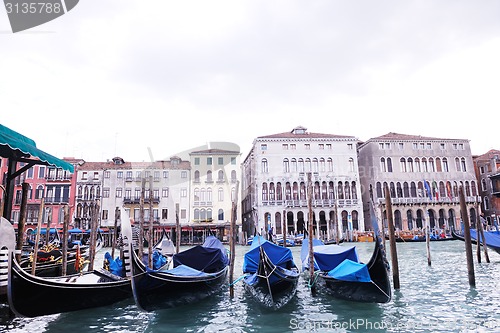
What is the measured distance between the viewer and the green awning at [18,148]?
533 cm

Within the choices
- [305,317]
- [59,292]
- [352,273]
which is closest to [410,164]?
[352,273]

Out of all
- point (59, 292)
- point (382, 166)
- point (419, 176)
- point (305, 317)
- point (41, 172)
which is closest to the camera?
point (59, 292)

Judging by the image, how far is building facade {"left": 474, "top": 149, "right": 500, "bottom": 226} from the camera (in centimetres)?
2909

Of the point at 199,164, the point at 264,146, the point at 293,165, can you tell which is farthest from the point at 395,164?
the point at 199,164

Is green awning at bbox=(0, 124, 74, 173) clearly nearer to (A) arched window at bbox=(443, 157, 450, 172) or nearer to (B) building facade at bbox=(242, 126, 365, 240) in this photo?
(B) building facade at bbox=(242, 126, 365, 240)

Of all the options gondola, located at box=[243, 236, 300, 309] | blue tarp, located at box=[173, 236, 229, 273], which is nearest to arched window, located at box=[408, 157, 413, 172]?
blue tarp, located at box=[173, 236, 229, 273]

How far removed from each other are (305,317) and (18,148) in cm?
521

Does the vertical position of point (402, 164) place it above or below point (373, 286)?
above

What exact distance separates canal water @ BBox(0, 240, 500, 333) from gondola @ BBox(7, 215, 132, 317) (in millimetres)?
257

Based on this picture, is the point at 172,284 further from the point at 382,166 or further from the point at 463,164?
the point at 463,164

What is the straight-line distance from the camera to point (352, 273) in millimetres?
6129

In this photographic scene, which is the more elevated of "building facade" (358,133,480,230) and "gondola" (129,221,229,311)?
"building facade" (358,133,480,230)

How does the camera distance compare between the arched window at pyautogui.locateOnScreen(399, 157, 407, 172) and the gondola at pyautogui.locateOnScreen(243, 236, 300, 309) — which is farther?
the arched window at pyautogui.locateOnScreen(399, 157, 407, 172)

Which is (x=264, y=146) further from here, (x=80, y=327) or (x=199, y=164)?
(x=80, y=327)
